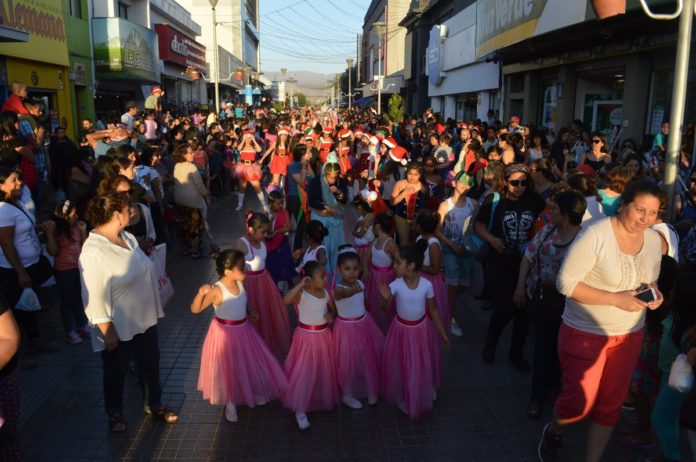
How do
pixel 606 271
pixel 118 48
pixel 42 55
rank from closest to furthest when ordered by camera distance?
1. pixel 606 271
2. pixel 42 55
3. pixel 118 48

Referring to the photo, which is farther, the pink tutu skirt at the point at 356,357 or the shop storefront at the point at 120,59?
the shop storefront at the point at 120,59

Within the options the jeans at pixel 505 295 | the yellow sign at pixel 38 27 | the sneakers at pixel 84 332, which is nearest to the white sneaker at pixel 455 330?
the jeans at pixel 505 295

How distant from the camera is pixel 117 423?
4039mm

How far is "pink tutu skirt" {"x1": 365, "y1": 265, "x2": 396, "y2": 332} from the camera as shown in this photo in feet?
17.3

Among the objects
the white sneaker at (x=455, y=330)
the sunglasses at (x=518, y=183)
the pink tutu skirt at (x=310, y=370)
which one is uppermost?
the sunglasses at (x=518, y=183)

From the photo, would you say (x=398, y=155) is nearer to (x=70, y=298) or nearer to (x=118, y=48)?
(x=70, y=298)

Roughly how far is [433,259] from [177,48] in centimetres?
2617

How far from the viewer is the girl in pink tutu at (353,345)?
421 cm

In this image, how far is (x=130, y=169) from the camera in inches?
226

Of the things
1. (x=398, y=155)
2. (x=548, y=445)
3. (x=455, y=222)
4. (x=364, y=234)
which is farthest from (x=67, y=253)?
(x=398, y=155)

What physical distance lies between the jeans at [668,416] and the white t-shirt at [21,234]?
4.92m

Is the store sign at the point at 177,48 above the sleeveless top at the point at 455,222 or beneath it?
above

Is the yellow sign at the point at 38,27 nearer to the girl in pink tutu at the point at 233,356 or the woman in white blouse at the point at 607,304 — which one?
the girl in pink tutu at the point at 233,356

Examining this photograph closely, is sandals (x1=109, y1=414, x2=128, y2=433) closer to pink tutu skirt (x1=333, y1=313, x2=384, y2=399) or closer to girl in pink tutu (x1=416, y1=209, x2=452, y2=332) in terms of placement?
pink tutu skirt (x1=333, y1=313, x2=384, y2=399)
